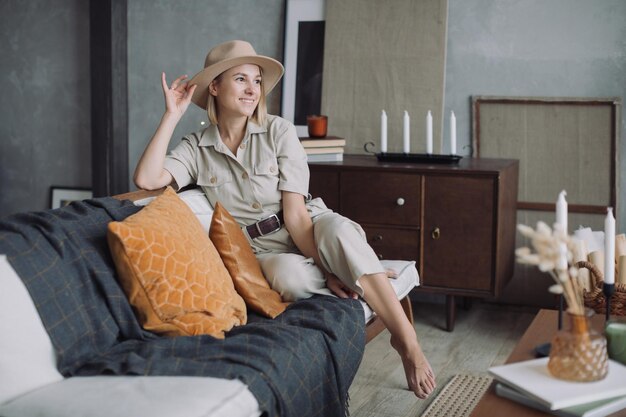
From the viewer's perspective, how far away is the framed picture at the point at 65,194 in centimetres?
512

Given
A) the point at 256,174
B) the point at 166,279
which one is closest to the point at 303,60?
the point at 256,174

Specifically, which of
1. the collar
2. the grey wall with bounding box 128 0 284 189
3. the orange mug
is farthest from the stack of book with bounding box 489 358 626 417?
the grey wall with bounding box 128 0 284 189

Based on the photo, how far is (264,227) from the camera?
10.2ft

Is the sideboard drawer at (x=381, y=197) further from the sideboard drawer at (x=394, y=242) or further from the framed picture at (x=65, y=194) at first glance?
the framed picture at (x=65, y=194)

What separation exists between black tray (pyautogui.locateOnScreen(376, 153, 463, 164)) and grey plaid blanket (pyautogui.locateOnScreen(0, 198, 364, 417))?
5.36 feet

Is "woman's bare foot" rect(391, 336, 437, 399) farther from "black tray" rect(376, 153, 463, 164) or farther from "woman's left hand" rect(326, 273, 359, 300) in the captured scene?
"black tray" rect(376, 153, 463, 164)

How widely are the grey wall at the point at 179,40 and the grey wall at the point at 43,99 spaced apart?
1.19ft

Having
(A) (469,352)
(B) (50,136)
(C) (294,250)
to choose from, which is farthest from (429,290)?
(B) (50,136)

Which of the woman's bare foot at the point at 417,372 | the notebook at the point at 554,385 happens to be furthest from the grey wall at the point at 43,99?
the notebook at the point at 554,385

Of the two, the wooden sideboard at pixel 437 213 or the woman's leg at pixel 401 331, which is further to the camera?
the wooden sideboard at pixel 437 213

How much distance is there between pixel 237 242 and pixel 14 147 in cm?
290

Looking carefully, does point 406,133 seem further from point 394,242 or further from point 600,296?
point 600,296

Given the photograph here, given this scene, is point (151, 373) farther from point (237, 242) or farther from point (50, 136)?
point (50, 136)

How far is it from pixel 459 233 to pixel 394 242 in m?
0.31
